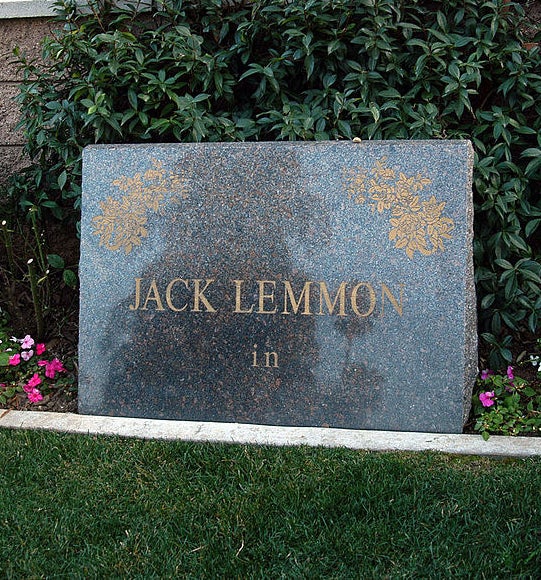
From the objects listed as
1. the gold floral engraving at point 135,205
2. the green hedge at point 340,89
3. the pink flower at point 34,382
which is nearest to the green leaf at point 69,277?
the green hedge at point 340,89

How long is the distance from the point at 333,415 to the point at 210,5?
2223 mm

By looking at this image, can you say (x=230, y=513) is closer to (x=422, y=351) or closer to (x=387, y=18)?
(x=422, y=351)

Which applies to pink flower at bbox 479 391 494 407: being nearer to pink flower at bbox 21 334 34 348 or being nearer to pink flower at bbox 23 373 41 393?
pink flower at bbox 23 373 41 393

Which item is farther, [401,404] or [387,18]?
[387,18]

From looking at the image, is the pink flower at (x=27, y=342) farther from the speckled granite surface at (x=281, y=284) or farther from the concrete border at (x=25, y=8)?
the concrete border at (x=25, y=8)

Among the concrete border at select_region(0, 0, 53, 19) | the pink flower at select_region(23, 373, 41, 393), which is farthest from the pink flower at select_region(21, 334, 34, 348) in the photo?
the concrete border at select_region(0, 0, 53, 19)

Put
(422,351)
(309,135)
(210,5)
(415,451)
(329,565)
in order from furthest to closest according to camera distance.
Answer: (210,5), (309,135), (422,351), (415,451), (329,565)

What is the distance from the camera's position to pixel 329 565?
1.96 meters

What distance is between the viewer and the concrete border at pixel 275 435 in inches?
104

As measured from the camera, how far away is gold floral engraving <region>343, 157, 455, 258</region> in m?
2.85

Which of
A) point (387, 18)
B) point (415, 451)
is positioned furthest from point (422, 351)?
point (387, 18)

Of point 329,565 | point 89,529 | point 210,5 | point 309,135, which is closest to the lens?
point 329,565

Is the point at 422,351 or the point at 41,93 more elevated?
the point at 41,93

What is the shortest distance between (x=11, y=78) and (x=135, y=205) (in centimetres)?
181
